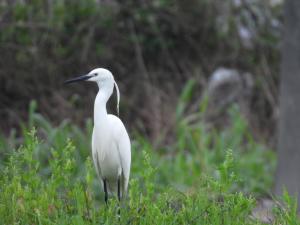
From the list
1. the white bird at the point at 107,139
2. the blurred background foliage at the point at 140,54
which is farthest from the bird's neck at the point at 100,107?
the blurred background foliage at the point at 140,54

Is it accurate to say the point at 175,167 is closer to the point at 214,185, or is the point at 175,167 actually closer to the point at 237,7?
the point at 237,7

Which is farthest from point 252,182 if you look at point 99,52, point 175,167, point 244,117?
point 99,52

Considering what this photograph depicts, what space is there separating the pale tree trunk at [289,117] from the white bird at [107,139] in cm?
256

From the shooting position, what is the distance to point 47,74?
800 cm

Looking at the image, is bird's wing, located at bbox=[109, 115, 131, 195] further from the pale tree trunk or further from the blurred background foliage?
the blurred background foliage

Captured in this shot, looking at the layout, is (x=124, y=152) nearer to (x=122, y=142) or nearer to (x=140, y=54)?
(x=122, y=142)

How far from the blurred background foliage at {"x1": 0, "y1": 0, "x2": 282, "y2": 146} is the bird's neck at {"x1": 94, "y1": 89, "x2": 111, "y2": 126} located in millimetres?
3861

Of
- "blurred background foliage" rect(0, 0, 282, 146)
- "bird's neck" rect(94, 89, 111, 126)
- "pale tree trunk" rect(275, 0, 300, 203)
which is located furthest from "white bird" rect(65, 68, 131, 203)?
"blurred background foliage" rect(0, 0, 282, 146)

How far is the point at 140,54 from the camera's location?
843 centimetres

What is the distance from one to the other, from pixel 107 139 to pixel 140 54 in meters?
4.68

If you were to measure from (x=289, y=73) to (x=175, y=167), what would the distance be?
4.55 feet

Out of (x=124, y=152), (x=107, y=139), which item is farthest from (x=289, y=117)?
(x=107, y=139)

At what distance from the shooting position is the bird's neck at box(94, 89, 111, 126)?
3688 millimetres

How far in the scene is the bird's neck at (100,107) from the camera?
3.69 m
